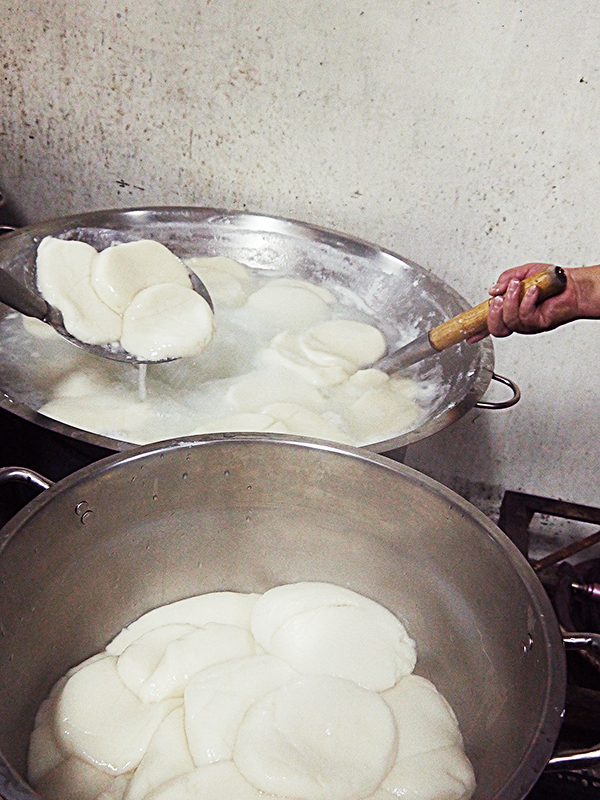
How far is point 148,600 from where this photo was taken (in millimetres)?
1203

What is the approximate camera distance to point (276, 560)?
1251 mm

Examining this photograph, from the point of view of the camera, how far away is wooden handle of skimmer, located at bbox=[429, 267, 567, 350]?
56.9 inches

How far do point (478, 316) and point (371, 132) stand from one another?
0.80m

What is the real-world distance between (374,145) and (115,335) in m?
0.97

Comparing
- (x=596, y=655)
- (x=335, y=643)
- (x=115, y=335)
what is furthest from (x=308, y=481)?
(x=596, y=655)

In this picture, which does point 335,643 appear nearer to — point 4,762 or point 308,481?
point 308,481

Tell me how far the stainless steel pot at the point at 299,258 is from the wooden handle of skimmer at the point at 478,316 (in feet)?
0.32

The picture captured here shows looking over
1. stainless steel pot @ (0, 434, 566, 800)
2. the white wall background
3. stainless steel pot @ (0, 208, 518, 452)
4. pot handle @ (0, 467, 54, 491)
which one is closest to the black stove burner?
the white wall background

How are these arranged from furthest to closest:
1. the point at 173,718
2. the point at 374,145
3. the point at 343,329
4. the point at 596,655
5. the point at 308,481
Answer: the point at 374,145, the point at 343,329, the point at 596,655, the point at 308,481, the point at 173,718

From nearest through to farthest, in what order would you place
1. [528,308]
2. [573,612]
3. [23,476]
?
[23,476], [528,308], [573,612]

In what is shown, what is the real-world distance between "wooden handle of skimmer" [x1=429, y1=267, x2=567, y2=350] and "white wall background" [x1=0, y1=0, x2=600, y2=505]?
2.09 feet

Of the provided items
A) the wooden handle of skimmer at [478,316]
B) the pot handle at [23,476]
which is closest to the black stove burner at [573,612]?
the wooden handle of skimmer at [478,316]

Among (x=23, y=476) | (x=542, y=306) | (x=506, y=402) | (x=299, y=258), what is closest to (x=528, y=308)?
(x=542, y=306)

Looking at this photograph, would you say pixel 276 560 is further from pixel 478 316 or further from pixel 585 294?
pixel 585 294
